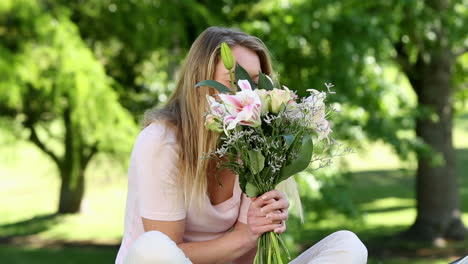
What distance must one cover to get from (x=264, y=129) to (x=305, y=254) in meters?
0.50

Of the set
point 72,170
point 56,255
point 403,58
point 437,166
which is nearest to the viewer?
point 72,170

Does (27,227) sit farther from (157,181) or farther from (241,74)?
(241,74)

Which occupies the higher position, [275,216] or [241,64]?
[241,64]

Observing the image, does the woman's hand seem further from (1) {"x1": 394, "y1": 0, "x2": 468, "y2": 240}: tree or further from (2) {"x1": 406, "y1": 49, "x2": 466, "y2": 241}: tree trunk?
(2) {"x1": 406, "y1": 49, "x2": 466, "y2": 241}: tree trunk

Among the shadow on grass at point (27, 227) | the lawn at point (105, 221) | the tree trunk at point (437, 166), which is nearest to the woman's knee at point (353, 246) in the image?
the lawn at point (105, 221)

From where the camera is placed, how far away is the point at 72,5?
6.58 meters

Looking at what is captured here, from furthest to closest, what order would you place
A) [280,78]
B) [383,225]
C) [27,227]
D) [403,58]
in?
[383,225] → [27,227] → [403,58] → [280,78]

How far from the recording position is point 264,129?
7.38 ft

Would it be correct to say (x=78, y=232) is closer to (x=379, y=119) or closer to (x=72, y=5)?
(x=72, y=5)

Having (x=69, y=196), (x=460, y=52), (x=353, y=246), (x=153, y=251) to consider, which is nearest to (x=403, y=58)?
(x=460, y=52)

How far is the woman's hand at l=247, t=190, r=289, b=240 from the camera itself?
2262 millimetres

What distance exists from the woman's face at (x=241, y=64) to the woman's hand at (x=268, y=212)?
1.35 feet

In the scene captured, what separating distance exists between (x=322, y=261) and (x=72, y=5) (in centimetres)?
484

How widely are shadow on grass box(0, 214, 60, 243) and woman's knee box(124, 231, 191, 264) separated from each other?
717cm
